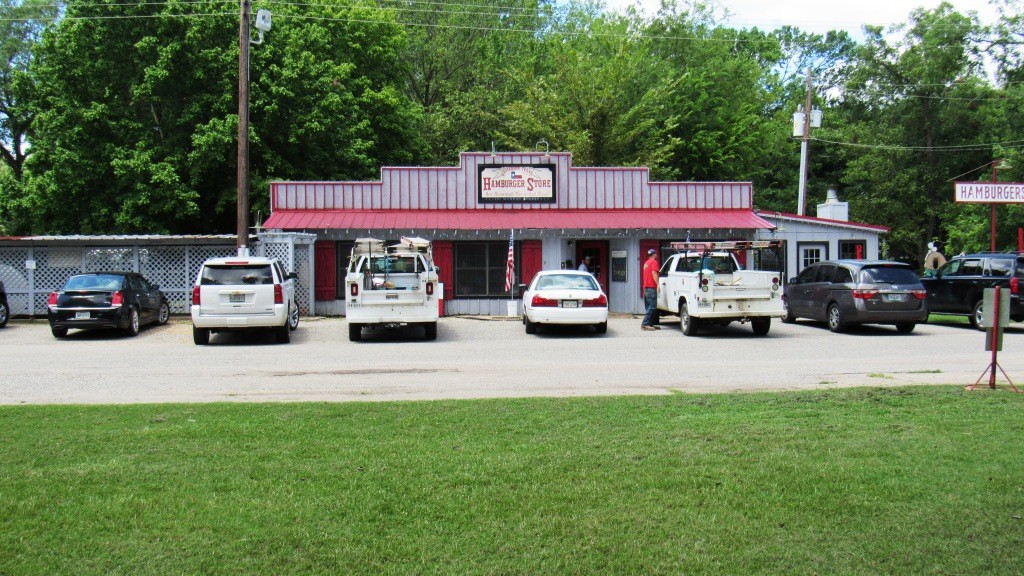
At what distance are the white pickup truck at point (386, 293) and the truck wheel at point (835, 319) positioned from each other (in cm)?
917

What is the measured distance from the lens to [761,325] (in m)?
18.5

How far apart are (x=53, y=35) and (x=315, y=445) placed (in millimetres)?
28220

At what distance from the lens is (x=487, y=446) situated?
22.8 feet

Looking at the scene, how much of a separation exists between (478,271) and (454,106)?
765 inches

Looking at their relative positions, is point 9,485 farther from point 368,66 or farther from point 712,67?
point 712,67

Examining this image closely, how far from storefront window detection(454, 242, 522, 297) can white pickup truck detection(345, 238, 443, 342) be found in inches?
284

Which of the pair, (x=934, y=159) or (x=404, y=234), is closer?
(x=404, y=234)

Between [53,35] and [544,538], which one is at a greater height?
[53,35]

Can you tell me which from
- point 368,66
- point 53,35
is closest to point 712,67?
point 368,66

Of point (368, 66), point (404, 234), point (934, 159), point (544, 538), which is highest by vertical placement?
point (368, 66)

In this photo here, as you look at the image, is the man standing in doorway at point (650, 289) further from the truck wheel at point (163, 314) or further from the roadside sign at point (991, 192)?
the truck wheel at point (163, 314)

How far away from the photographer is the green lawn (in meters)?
4.59

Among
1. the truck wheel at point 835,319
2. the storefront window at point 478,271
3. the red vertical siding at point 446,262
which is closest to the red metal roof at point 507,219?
the red vertical siding at point 446,262

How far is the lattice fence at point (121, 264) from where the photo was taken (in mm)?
23755
